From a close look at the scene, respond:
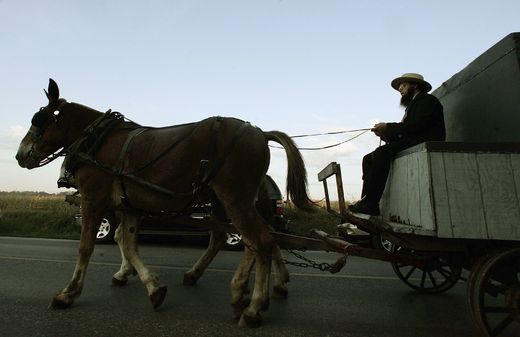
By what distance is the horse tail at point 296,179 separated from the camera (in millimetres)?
4445

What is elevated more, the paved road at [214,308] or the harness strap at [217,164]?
the harness strap at [217,164]

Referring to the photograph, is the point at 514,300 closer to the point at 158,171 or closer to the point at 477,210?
the point at 477,210

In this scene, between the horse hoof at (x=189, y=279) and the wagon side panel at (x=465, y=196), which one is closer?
the wagon side panel at (x=465, y=196)

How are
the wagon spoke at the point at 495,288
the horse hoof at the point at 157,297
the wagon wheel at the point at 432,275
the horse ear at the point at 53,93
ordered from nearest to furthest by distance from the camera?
the wagon spoke at the point at 495,288, the horse hoof at the point at 157,297, the wagon wheel at the point at 432,275, the horse ear at the point at 53,93

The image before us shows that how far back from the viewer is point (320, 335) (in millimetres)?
3463

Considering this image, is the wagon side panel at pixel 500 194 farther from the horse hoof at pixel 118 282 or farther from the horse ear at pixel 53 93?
the horse ear at pixel 53 93

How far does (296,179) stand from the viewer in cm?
443

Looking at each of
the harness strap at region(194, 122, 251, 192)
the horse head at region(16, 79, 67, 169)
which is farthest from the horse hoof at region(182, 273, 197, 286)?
the horse head at region(16, 79, 67, 169)

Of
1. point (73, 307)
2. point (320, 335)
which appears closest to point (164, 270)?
point (73, 307)

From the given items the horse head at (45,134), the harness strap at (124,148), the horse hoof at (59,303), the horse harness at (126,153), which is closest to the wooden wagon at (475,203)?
the horse harness at (126,153)

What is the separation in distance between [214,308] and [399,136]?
2.65m

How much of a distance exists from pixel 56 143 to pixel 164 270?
262 cm

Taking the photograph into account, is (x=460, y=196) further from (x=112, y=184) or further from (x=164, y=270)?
(x=164, y=270)

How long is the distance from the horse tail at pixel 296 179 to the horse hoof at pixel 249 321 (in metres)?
1.32
